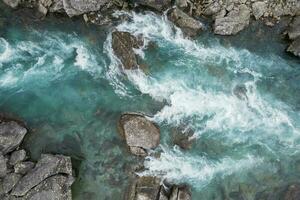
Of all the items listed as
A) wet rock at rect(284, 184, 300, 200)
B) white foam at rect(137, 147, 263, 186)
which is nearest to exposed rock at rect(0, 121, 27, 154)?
white foam at rect(137, 147, 263, 186)

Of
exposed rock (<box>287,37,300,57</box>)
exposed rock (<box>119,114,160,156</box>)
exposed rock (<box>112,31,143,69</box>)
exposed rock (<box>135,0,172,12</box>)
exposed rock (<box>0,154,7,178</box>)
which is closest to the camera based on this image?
exposed rock (<box>0,154,7,178</box>)

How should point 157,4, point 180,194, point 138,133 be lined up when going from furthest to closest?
point 157,4 → point 138,133 → point 180,194

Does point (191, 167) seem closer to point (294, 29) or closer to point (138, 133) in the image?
point (138, 133)

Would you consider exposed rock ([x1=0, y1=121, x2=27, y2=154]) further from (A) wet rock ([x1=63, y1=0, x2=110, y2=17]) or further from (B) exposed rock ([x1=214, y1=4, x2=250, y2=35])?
(B) exposed rock ([x1=214, y1=4, x2=250, y2=35])

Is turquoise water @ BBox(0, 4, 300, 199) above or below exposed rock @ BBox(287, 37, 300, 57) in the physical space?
below

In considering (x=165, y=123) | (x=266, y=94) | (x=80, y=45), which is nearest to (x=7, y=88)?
(x=80, y=45)

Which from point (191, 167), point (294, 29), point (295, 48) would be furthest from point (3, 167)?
point (294, 29)
